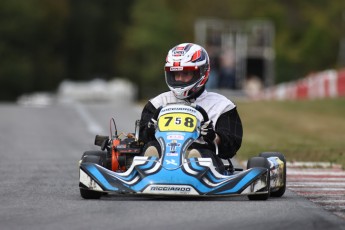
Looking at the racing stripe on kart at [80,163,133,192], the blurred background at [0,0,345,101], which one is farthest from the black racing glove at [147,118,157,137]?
the blurred background at [0,0,345,101]

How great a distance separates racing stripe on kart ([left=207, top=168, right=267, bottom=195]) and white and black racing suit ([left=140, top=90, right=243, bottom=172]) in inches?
33.3

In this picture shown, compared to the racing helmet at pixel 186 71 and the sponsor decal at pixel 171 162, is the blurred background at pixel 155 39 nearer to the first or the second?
the racing helmet at pixel 186 71

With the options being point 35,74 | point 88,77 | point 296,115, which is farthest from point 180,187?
point 88,77

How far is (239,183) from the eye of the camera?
43.5 feet

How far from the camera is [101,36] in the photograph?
13488cm

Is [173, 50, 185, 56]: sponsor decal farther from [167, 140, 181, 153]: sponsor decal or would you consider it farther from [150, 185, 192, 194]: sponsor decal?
[150, 185, 192, 194]: sponsor decal

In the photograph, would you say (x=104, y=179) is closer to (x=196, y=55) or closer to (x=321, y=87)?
(x=196, y=55)

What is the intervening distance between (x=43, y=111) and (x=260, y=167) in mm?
21103

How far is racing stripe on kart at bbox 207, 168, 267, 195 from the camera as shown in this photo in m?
13.2

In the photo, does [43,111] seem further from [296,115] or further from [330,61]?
[330,61]

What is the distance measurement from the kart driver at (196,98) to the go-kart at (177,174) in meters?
0.38

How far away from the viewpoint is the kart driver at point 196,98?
46.5 ft

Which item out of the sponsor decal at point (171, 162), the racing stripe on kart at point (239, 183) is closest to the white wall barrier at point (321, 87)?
the racing stripe on kart at point (239, 183)

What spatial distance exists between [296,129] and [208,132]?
639 inches
